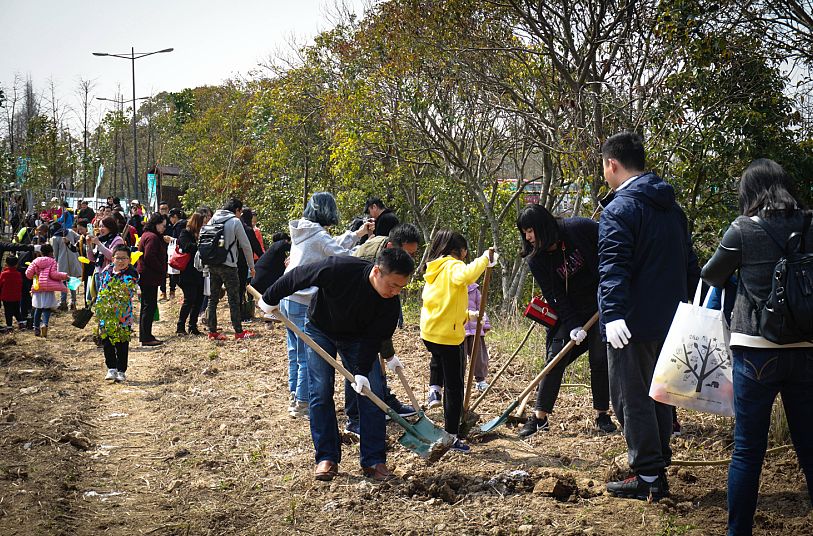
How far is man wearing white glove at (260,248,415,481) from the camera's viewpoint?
518cm

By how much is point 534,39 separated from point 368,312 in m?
7.08

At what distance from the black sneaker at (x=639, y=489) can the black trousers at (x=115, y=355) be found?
6410 millimetres

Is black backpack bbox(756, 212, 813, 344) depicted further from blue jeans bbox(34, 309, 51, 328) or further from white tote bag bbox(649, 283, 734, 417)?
blue jeans bbox(34, 309, 51, 328)

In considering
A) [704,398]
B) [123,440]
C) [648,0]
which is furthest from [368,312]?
[648,0]

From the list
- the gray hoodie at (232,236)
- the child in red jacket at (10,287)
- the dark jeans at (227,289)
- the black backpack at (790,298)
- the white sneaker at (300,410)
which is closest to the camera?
the black backpack at (790,298)

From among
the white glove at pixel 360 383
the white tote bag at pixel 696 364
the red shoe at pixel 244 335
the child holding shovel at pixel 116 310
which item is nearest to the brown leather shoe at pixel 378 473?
the white glove at pixel 360 383

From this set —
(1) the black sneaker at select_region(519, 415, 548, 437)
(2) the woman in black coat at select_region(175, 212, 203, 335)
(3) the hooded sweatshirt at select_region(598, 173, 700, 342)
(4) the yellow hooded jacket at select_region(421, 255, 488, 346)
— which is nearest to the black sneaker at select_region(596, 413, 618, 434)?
(1) the black sneaker at select_region(519, 415, 548, 437)

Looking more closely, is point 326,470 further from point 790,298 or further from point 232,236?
point 232,236

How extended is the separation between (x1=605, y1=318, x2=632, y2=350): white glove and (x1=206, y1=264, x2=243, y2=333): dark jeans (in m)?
7.80

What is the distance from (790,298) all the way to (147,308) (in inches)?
388

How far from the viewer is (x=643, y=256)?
462 cm

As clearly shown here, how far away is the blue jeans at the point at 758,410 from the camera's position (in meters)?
3.74

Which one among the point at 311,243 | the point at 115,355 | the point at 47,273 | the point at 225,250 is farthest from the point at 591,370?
the point at 47,273

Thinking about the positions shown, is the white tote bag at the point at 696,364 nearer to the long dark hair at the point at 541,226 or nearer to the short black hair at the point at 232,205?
the long dark hair at the point at 541,226
